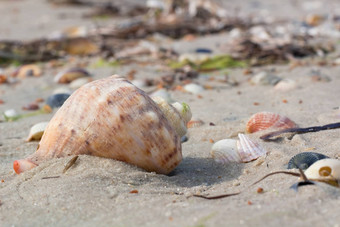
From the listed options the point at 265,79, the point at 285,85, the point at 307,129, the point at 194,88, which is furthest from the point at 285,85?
the point at 307,129

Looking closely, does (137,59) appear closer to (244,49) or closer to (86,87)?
(244,49)

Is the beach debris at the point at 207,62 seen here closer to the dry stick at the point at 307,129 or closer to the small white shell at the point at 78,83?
the small white shell at the point at 78,83

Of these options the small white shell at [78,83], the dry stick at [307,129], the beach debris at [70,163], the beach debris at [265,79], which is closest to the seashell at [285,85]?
the beach debris at [265,79]

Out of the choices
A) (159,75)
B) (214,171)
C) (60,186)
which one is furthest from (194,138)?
(159,75)

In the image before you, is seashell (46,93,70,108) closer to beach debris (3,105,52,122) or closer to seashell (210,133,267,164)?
beach debris (3,105,52,122)

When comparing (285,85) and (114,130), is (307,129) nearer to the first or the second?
(114,130)

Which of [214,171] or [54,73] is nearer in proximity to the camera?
[214,171]

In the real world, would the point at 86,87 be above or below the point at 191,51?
above
